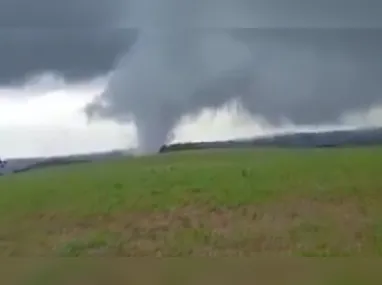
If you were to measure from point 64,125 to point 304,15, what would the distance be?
0.54 metres

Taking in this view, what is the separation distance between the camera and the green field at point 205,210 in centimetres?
136

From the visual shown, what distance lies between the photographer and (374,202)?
4.54ft

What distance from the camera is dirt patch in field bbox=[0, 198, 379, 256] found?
1.36m

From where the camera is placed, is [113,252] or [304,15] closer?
[113,252]

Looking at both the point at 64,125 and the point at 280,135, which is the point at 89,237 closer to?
the point at 64,125

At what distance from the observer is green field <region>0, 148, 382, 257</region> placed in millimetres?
1360

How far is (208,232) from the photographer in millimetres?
1369

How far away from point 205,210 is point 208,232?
0.14 feet

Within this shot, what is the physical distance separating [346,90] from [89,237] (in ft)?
1.94

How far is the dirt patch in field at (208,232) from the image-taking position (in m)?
1.36

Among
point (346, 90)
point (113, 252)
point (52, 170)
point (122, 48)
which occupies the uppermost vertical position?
point (122, 48)

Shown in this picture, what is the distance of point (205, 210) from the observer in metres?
1.38

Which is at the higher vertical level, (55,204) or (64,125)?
(64,125)

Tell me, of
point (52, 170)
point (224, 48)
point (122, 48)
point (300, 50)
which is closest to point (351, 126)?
point (300, 50)
